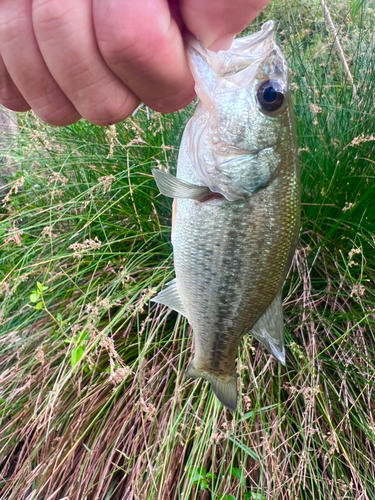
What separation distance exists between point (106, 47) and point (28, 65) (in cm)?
15

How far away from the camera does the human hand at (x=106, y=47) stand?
574 millimetres

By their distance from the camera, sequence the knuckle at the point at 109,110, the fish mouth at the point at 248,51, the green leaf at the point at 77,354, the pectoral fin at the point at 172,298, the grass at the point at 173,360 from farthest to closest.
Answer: the grass at the point at 173,360 → the green leaf at the point at 77,354 → the pectoral fin at the point at 172,298 → the fish mouth at the point at 248,51 → the knuckle at the point at 109,110

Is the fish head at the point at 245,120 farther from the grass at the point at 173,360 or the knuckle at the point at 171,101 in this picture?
the grass at the point at 173,360

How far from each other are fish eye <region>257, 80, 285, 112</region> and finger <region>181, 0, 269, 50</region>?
24 cm

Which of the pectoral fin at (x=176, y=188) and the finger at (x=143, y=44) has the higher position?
the finger at (x=143, y=44)

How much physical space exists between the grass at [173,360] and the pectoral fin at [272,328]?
373mm

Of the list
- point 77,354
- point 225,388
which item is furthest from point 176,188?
point 77,354

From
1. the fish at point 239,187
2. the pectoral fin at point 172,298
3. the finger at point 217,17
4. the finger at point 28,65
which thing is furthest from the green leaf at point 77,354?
the finger at point 217,17

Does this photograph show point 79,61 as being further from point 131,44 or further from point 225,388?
point 225,388

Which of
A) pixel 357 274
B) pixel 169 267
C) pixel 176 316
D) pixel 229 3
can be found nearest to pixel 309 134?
pixel 357 274

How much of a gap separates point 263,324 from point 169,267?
86cm

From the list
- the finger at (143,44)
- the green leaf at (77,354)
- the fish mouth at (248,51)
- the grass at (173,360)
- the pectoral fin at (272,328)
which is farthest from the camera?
the grass at (173,360)

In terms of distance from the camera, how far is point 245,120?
0.92 meters

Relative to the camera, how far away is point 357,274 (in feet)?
6.15
